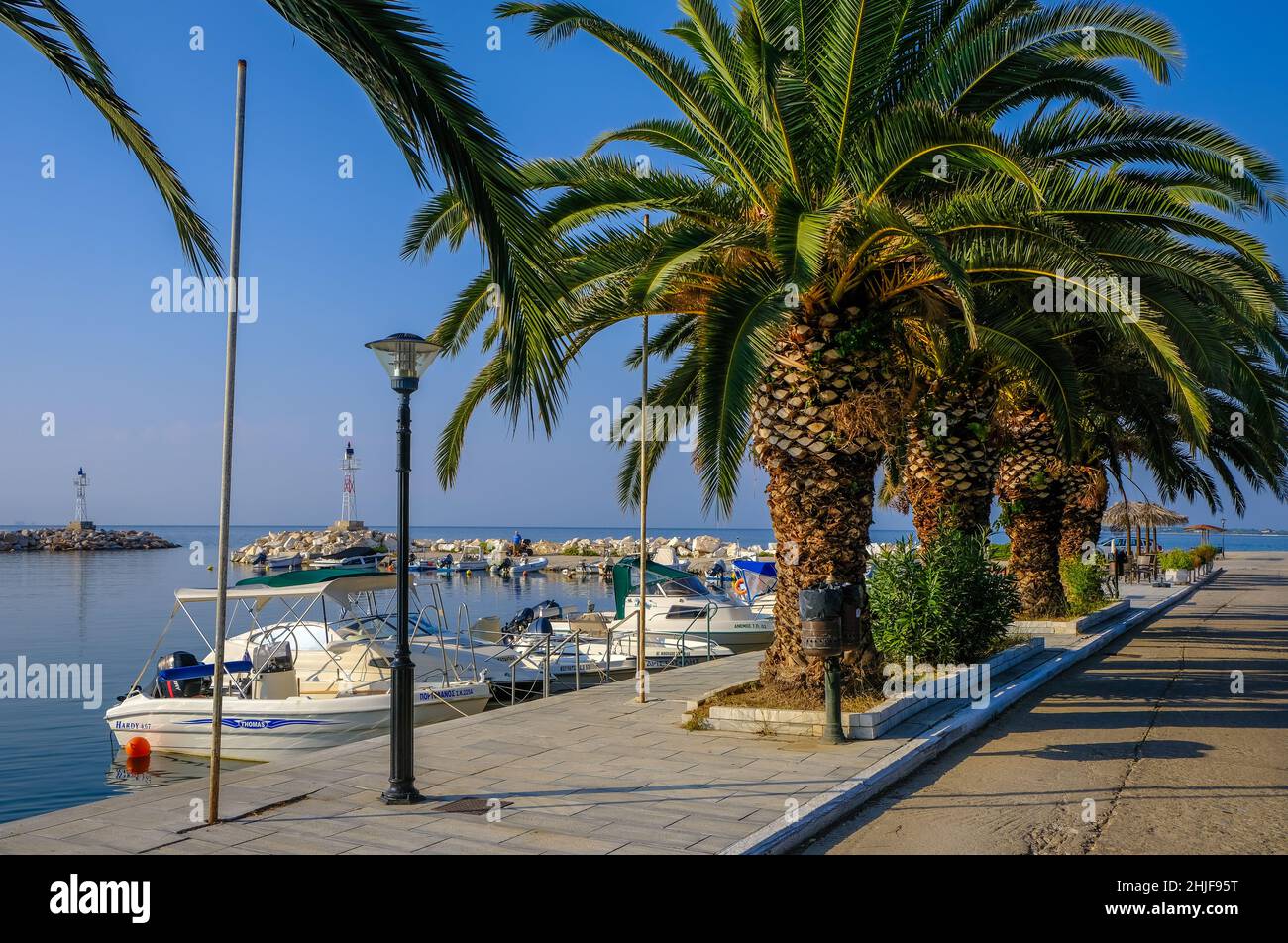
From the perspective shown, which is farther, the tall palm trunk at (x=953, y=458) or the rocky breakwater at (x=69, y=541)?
the rocky breakwater at (x=69, y=541)

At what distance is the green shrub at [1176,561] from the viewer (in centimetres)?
4688

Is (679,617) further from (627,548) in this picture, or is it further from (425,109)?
(627,548)

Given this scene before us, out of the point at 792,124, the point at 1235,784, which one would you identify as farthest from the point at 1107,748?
the point at 792,124

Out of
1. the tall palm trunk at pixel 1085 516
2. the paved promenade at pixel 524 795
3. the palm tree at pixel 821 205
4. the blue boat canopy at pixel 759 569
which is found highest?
the palm tree at pixel 821 205

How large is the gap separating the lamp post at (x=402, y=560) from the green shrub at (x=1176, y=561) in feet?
151

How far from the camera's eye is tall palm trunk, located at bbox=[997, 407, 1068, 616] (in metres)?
20.5

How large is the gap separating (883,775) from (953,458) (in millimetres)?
9128

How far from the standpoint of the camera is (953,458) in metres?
16.3

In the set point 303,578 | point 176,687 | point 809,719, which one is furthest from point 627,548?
point 809,719

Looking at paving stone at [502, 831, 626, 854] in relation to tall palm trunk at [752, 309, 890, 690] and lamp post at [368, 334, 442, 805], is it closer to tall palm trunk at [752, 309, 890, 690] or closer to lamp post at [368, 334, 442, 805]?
lamp post at [368, 334, 442, 805]

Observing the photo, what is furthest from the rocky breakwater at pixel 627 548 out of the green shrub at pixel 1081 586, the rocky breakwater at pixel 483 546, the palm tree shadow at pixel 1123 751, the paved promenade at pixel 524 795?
the paved promenade at pixel 524 795

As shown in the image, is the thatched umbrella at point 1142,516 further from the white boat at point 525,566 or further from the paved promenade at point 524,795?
the paved promenade at point 524,795
